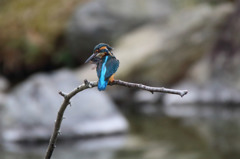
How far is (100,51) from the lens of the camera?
245cm

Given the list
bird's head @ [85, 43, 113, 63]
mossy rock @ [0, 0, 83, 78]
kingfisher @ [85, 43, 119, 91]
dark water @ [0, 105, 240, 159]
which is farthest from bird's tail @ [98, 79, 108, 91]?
mossy rock @ [0, 0, 83, 78]

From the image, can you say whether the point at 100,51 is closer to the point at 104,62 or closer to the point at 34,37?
the point at 104,62

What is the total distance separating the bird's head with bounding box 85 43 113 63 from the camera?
7.92 feet

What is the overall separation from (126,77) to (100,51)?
12.2m

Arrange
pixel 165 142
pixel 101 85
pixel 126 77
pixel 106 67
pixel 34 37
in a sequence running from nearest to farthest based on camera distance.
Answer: pixel 101 85 → pixel 106 67 → pixel 165 142 → pixel 126 77 → pixel 34 37

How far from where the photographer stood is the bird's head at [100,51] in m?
2.41

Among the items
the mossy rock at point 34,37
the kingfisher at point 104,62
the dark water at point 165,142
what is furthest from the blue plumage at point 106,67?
the mossy rock at point 34,37

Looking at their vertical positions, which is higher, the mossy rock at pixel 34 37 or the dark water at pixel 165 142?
the mossy rock at pixel 34 37

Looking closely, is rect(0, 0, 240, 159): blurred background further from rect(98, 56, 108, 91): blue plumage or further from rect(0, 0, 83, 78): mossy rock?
rect(98, 56, 108, 91): blue plumage

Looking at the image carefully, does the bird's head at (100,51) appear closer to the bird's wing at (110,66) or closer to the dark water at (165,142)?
the bird's wing at (110,66)

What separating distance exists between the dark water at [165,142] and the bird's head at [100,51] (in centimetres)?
629

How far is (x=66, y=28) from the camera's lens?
57.6 feet

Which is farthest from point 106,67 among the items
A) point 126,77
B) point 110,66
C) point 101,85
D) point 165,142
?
point 126,77

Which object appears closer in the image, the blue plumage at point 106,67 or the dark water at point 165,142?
the blue plumage at point 106,67
